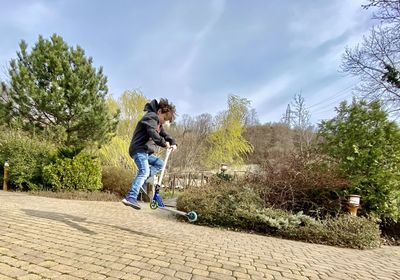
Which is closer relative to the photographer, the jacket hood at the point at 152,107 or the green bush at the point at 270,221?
the jacket hood at the point at 152,107

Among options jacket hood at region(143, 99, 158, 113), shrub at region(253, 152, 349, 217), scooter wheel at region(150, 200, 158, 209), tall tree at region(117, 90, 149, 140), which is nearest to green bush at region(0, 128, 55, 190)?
tall tree at region(117, 90, 149, 140)

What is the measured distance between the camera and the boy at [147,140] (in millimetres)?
3885

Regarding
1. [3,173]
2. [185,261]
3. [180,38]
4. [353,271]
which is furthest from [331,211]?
[3,173]

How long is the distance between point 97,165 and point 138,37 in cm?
536

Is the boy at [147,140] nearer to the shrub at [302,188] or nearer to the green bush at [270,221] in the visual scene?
the green bush at [270,221]

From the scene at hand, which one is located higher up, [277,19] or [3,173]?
[277,19]

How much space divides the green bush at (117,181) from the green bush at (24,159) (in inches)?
93.5

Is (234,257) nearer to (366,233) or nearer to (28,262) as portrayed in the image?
(28,262)

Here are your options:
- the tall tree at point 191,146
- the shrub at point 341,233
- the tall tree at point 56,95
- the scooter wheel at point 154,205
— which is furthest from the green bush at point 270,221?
the tall tree at point 191,146

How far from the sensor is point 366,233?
16.4ft

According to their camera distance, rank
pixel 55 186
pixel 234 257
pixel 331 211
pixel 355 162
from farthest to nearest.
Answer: pixel 55 186
pixel 355 162
pixel 331 211
pixel 234 257

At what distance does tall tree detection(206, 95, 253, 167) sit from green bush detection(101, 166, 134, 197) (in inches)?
459

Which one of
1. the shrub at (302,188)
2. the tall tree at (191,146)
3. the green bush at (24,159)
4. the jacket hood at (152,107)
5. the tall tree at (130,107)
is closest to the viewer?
the jacket hood at (152,107)

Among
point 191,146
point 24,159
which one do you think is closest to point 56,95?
point 24,159
